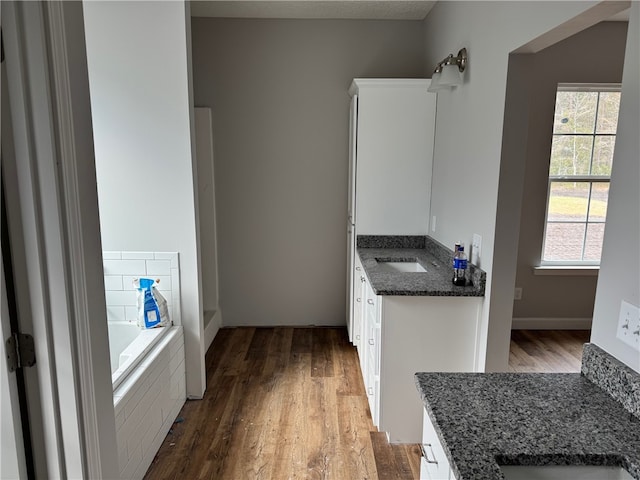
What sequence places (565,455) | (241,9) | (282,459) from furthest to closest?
(241,9) → (282,459) → (565,455)

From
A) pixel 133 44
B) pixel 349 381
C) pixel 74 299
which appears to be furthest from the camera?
pixel 349 381

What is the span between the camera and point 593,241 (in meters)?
3.68

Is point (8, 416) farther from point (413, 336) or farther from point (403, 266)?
point (403, 266)

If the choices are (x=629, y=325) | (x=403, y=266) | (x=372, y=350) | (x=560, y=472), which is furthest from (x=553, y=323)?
(x=560, y=472)

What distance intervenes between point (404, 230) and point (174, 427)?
199 centimetres

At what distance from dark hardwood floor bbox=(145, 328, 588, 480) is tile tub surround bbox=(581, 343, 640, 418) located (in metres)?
1.14

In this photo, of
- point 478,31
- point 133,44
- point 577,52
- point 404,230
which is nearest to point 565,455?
point 478,31

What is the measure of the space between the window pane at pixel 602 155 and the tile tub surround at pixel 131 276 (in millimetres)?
3385

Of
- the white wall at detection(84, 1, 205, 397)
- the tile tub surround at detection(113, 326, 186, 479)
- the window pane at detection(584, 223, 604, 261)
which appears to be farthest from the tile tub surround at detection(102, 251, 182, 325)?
the window pane at detection(584, 223, 604, 261)

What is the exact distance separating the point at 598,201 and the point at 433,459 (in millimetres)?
3261

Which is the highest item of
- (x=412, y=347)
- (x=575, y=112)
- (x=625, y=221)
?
(x=575, y=112)

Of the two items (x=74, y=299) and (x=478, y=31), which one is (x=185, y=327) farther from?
(x=478, y=31)

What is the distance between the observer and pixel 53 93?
1.05m

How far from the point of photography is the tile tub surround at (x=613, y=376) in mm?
1109
